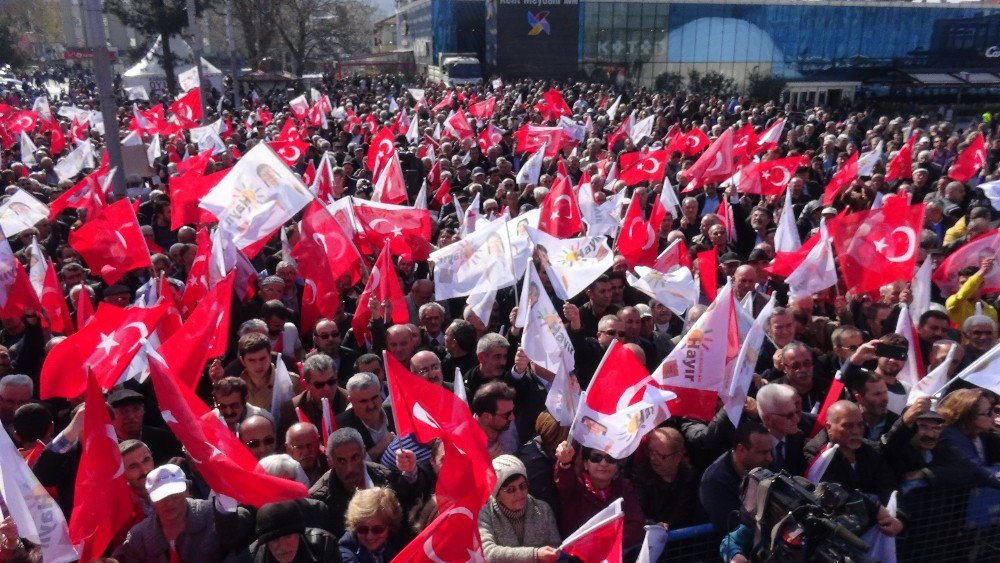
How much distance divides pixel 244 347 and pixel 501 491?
2.19 m

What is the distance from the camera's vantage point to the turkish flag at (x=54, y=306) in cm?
617

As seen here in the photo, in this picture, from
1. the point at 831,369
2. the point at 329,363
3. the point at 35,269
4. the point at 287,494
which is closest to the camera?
the point at 287,494

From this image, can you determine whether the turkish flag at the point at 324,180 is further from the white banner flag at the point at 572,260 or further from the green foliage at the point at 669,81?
the green foliage at the point at 669,81

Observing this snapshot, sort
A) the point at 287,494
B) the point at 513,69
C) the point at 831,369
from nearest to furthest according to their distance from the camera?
the point at 287,494 < the point at 831,369 < the point at 513,69

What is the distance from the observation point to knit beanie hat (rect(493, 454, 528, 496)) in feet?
12.0

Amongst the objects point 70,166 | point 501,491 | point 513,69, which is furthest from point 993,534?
point 513,69

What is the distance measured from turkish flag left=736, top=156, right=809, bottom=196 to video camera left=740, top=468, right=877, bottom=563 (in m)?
7.33

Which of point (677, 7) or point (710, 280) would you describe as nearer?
point (710, 280)

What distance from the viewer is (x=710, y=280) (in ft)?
22.6

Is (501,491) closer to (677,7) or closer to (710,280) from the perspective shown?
(710,280)

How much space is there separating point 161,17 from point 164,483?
33.7 meters

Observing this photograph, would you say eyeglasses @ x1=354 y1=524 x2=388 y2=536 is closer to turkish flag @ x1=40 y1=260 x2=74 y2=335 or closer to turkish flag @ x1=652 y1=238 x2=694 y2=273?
turkish flag @ x1=40 y1=260 x2=74 y2=335

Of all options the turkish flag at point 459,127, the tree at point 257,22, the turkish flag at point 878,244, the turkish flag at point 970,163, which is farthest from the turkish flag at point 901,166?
the tree at point 257,22

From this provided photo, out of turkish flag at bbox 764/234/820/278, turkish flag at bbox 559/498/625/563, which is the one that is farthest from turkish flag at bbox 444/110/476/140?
turkish flag at bbox 559/498/625/563
